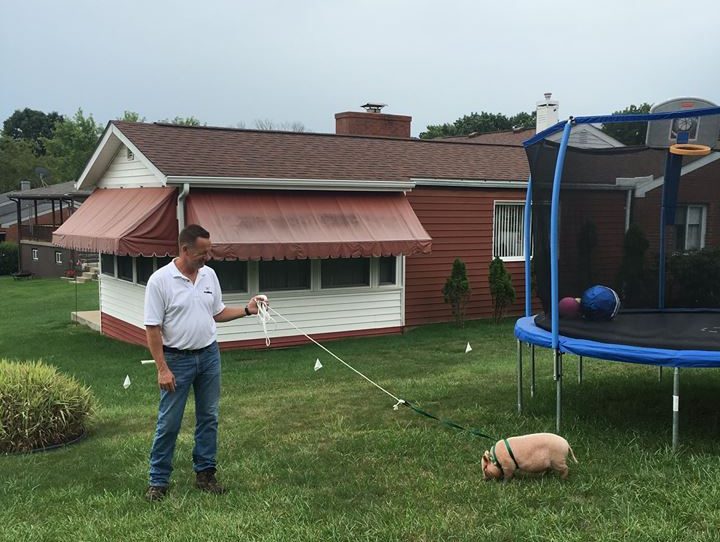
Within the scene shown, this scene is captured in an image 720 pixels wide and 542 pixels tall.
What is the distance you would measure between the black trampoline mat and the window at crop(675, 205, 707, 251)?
962 mm

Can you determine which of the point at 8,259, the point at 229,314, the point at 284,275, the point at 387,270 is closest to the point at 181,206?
the point at 284,275

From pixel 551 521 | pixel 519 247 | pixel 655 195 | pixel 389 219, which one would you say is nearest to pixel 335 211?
pixel 389 219

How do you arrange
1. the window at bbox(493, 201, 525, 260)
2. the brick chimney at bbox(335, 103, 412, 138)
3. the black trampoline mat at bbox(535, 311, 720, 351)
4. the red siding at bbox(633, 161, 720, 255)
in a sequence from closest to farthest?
the black trampoline mat at bbox(535, 311, 720, 351) < the red siding at bbox(633, 161, 720, 255) < the window at bbox(493, 201, 525, 260) < the brick chimney at bbox(335, 103, 412, 138)

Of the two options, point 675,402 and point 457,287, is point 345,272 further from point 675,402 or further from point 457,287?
point 675,402

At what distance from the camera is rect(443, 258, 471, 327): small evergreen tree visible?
1326cm

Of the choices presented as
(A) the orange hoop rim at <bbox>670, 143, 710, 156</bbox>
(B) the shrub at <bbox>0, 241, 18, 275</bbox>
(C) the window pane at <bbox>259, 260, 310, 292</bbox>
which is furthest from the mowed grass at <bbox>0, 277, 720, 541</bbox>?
(B) the shrub at <bbox>0, 241, 18, 275</bbox>

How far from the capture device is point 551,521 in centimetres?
386

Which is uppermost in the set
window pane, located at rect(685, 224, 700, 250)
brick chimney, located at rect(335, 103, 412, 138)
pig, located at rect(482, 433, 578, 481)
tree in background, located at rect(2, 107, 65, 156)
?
tree in background, located at rect(2, 107, 65, 156)

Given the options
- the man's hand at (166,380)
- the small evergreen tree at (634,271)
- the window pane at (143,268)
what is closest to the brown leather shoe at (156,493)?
the man's hand at (166,380)

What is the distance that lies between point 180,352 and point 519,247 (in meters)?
11.3

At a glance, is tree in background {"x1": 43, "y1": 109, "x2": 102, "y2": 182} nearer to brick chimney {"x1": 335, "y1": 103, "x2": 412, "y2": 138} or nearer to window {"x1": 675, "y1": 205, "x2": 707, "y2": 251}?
brick chimney {"x1": 335, "y1": 103, "x2": 412, "y2": 138}

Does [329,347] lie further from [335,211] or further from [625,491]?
[625,491]

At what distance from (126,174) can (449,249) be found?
6395 mm

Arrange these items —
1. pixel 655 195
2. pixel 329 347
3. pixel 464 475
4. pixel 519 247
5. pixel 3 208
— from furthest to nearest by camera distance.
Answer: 1. pixel 3 208
2. pixel 519 247
3. pixel 329 347
4. pixel 655 195
5. pixel 464 475
